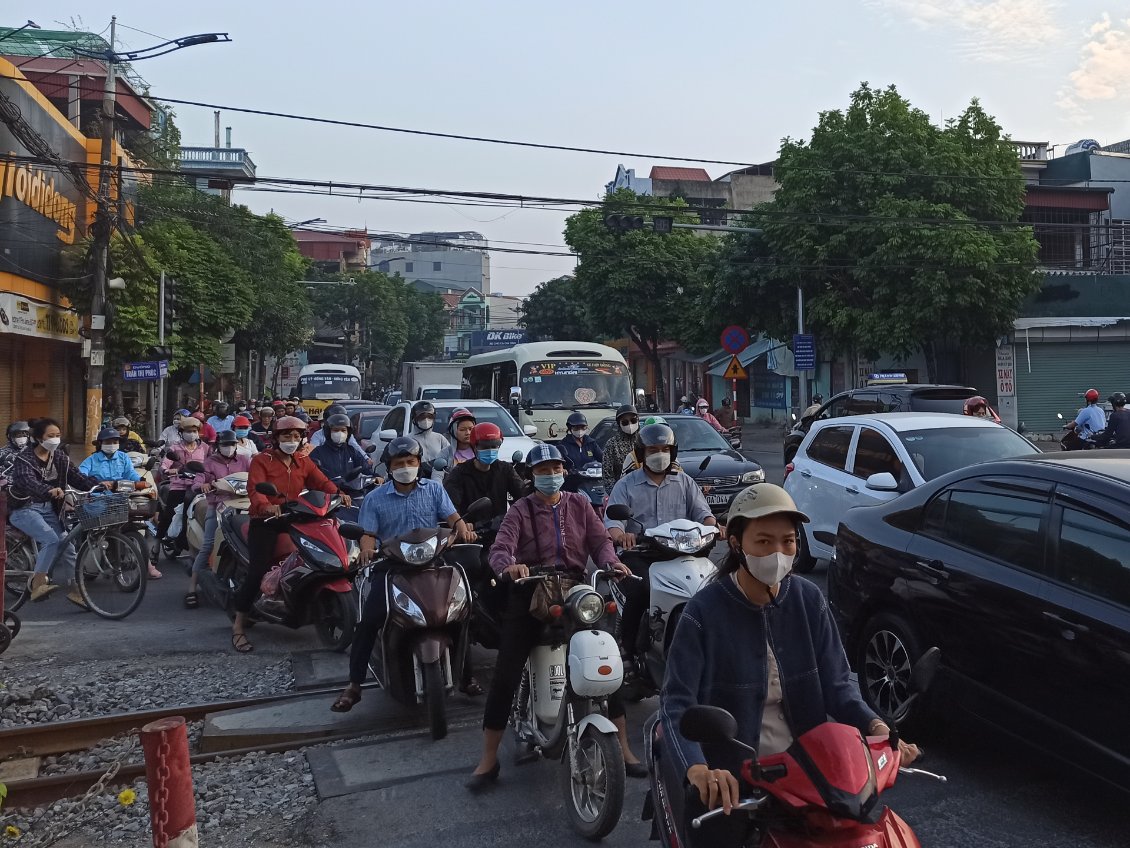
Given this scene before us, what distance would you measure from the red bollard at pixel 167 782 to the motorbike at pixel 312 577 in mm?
3492

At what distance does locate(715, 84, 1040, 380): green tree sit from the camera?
1033 inches

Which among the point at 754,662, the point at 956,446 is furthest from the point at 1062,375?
the point at 754,662

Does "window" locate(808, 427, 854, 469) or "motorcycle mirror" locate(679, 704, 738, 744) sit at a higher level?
"window" locate(808, 427, 854, 469)

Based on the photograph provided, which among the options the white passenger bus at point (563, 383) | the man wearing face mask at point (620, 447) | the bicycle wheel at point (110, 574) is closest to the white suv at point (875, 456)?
the man wearing face mask at point (620, 447)

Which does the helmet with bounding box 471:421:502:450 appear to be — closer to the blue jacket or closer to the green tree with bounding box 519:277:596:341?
the blue jacket

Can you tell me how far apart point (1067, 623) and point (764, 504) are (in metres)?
2.05

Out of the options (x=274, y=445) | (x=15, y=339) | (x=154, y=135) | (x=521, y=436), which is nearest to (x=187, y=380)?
(x=15, y=339)

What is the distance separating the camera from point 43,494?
945 cm

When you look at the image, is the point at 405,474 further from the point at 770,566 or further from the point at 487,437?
the point at 770,566

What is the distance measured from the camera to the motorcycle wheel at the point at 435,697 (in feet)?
18.4

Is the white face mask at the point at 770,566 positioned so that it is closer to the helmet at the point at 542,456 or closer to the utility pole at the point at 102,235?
the helmet at the point at 542,456

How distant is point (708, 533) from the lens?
19.6 ft

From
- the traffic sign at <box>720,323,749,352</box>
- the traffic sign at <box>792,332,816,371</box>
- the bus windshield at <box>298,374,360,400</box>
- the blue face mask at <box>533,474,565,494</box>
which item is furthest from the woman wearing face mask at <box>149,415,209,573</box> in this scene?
the bus windshield at <box>298,374,360,400</box>

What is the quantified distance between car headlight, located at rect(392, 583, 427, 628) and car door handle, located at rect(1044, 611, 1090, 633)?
9.83 ft
